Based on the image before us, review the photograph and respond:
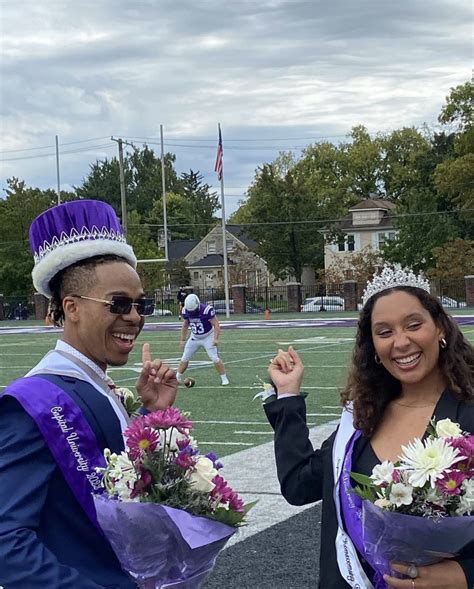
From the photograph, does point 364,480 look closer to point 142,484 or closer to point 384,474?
point 384,474

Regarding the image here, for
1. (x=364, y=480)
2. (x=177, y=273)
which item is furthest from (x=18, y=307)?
(x=364, y=480)

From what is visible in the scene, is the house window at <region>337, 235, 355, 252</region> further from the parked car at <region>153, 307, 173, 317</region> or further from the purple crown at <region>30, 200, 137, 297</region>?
the purple crown at <region>30, 200, 137, 297</region>

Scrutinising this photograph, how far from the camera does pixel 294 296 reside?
48281mm

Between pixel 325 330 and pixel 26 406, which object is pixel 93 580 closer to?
pixel 26 406

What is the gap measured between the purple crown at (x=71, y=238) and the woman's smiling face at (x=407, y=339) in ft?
2.96

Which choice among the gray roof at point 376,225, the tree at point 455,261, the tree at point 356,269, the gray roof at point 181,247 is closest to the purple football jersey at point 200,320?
the tree at point 455,261

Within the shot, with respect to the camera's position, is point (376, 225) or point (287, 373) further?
point (376, 225)

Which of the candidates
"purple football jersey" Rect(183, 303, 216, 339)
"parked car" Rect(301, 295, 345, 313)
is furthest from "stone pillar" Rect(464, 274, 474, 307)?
"purple football jersey" Rect(183, 303, 216, 339)

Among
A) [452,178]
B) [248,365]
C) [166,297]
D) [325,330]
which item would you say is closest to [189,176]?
[166,297]

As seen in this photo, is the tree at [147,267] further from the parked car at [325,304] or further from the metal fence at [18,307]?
the parked car at [325,304]

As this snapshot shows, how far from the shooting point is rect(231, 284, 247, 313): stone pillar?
4784cm

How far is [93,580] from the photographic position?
230 centimetres

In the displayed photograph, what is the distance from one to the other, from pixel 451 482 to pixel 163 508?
2.42 ft

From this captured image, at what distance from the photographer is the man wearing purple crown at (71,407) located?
2.18 metres
